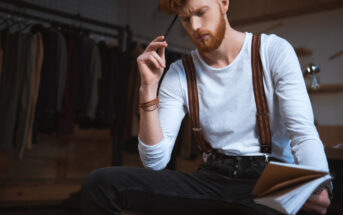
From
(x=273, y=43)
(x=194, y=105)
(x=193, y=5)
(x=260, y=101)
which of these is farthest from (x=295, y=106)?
(x=193, y=5)

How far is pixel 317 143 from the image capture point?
0.87m

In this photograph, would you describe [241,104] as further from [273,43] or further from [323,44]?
[323,44]

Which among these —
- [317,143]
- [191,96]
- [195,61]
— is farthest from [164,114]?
[317,143]

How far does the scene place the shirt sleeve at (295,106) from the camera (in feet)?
2.79

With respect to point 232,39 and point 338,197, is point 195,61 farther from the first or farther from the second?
point 338,197

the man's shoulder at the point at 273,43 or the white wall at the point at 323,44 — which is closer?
the man's shoulder at the point at 273,43

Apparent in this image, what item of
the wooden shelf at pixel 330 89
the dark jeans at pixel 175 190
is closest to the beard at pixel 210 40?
the dark jeans at pixel 175 190

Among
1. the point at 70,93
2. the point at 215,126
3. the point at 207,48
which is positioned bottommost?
the point at 215,126

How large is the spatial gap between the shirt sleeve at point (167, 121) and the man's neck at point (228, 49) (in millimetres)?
157

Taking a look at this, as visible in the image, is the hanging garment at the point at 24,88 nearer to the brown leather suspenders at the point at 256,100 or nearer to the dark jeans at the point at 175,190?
the brown leather suspenders at the point at 256,100

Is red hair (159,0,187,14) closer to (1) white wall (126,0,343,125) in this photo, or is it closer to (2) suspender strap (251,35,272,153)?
(2) suspender strap (251,35,272,153)

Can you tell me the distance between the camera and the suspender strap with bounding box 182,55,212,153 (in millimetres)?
1177

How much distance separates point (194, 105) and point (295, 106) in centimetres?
36

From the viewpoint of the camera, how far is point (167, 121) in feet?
3.82
